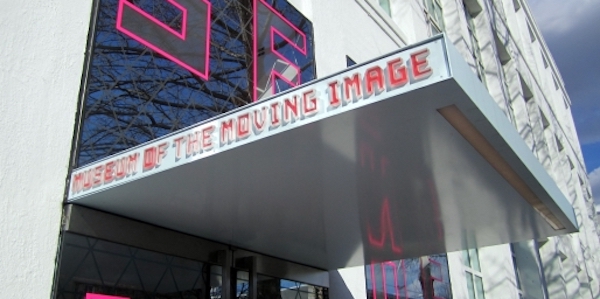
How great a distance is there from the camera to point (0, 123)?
16.0ft

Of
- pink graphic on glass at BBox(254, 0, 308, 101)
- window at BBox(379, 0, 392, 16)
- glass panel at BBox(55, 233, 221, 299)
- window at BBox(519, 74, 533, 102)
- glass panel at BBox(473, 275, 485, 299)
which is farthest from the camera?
window at BBox(519, 74, 533, 102)

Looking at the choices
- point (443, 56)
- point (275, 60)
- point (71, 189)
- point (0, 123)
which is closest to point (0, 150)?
point (0, 123)

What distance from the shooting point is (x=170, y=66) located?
269 inches

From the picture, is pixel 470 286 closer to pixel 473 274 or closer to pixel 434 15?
pixel 473 274

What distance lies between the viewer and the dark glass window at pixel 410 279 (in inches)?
406

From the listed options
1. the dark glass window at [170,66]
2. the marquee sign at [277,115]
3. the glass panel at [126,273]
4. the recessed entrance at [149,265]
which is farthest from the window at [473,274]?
the marquee sign at [277,115]

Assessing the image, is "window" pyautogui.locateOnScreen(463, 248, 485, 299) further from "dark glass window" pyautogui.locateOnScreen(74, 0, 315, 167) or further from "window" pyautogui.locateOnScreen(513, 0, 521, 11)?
"window" pyautogui.locateOnScreen(513, 0, 521, 11)

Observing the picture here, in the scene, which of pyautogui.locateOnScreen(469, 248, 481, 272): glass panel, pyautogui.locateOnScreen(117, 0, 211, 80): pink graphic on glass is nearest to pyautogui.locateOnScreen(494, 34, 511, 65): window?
pyautogui.locateOnScreen(469, 248, 481, 272): glass panel

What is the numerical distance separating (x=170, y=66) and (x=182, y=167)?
241 centimetres

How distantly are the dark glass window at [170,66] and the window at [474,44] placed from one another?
14228mm

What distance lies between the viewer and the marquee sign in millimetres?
3803

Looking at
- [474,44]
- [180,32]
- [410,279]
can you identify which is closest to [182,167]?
[180,32]

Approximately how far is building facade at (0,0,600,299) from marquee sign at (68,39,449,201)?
0.06 feet

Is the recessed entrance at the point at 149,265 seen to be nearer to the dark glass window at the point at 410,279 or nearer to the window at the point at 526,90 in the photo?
the dark glass window at the point at 410,279
